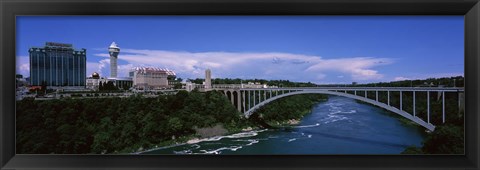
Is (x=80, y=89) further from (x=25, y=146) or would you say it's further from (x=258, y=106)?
(x=258, y=106)

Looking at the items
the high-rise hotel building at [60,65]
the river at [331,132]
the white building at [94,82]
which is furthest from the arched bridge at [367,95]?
the high-rise hotel building at [60,65]

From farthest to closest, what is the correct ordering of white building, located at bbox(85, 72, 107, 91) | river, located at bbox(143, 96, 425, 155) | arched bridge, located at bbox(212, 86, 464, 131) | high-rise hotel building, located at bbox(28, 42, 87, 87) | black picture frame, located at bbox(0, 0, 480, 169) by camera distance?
river, located at bbox(143, 96, 425, 155) < arched bridge, located at bbox(212, 86, 464, 131) < white building, located at bbox(85, 72, 107, 91) < high-rise hotel building, located at bbox(28, 42, 87, 87) < black picture frame, located at bbox(0, 0, 480, 169)

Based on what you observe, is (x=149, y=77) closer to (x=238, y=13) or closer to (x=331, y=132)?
(x=238, y=13)

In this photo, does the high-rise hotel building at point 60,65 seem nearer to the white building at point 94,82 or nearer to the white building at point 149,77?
the white building at point 94,82

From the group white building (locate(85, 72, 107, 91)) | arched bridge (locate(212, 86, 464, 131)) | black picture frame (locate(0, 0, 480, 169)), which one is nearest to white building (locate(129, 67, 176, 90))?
white building (locate(85, 72, 107, 91))

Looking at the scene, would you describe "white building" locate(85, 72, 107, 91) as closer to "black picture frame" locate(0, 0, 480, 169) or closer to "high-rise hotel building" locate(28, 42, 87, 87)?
"high-rise hotel building" locate(28, 42, 87, 87)

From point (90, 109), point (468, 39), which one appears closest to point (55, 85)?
point (90, 109)

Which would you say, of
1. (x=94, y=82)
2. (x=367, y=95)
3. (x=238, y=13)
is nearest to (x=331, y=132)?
(x=367, y=95)

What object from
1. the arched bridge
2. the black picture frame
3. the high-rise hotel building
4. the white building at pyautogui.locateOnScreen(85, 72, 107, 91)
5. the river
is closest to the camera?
the black picture frame
